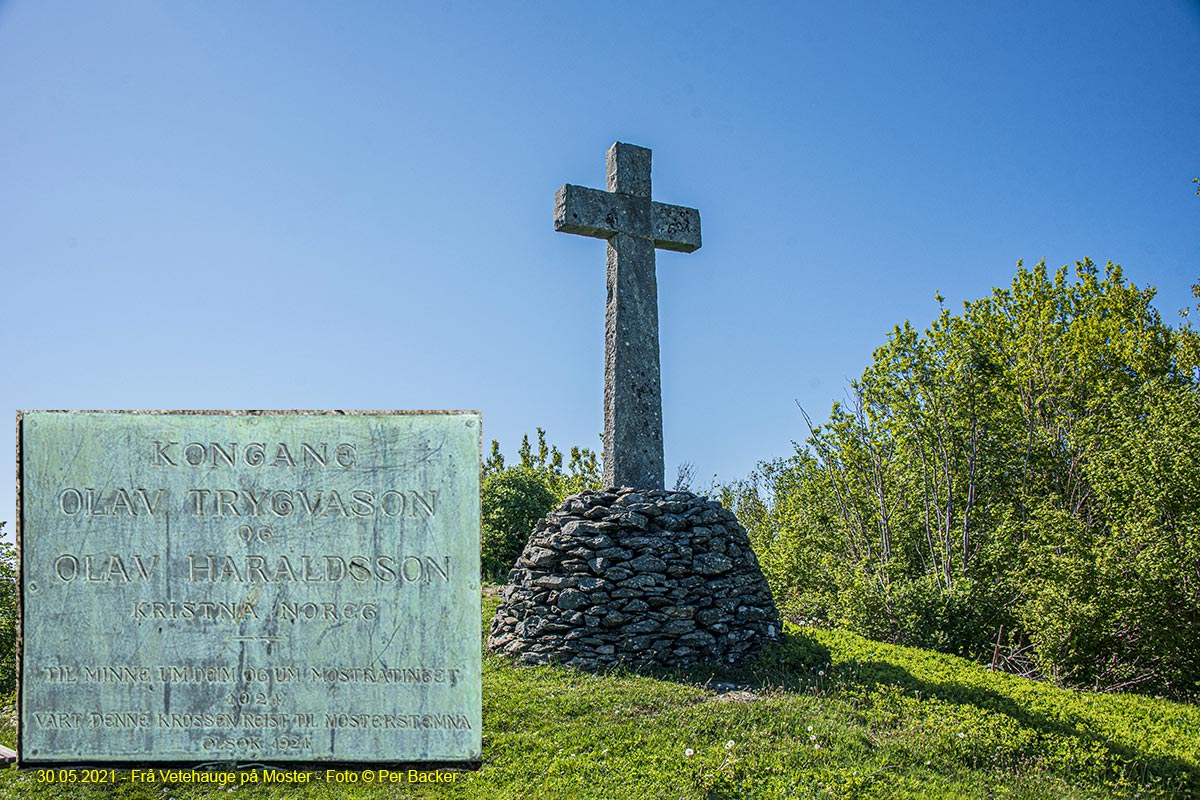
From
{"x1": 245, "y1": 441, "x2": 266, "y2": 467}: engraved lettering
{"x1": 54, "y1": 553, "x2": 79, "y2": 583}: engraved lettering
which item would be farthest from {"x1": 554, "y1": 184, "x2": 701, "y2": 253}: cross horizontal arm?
{"x1": 54, "y1": 553, "x2": 79, "y2": 583}: engraved lettering

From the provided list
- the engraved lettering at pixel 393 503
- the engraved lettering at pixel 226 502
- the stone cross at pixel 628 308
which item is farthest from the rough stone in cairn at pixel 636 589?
the engraved lettering at pixel 226 502

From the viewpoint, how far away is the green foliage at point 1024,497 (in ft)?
35.8

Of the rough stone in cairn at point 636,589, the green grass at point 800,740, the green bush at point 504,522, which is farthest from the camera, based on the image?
the green bush at point 504,522

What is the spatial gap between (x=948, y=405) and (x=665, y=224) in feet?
19.1

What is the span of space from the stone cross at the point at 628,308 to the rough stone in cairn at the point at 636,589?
50cm

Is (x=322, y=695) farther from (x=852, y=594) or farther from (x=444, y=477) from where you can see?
(x=852, y=594)

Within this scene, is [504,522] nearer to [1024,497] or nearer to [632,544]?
[632,544]

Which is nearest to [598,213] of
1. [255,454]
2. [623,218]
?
[623,218]

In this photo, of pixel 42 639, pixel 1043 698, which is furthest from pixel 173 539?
pixel 1043 698

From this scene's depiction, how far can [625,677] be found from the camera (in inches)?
353

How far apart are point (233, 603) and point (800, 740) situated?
4475 mm

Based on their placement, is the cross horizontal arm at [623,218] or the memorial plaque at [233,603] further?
the cross horizontal arm at [623,218]

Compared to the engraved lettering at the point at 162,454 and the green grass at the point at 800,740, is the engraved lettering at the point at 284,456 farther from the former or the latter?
the green grass at the point at 800,740

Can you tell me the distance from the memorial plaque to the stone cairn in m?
4.57
